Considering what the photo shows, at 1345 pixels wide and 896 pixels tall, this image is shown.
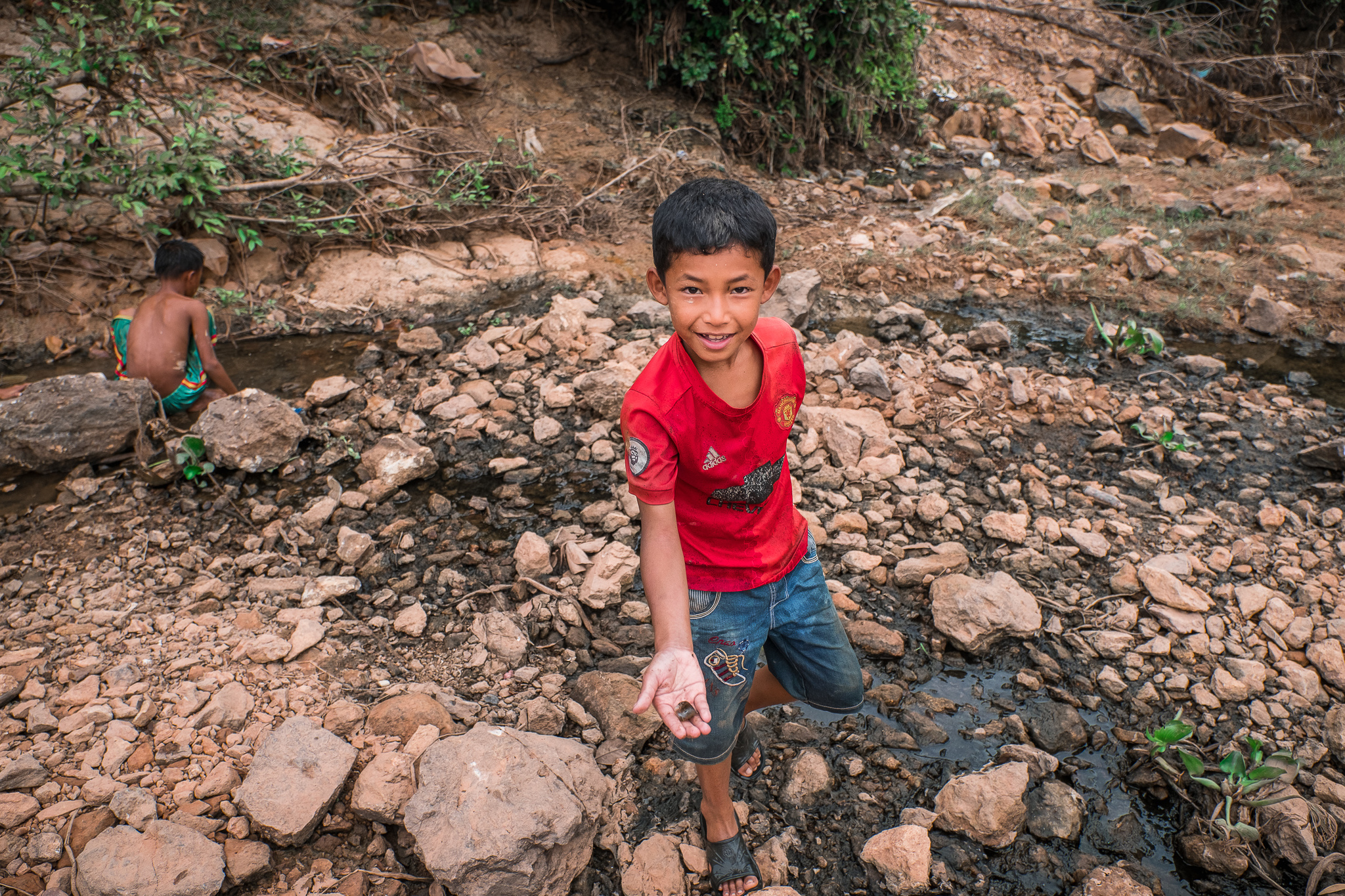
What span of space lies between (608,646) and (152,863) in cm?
117

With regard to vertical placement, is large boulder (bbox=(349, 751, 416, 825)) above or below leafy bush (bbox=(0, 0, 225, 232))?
below

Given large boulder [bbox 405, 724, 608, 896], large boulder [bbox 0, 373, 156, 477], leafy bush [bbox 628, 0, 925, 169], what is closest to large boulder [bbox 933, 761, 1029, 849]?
large boulder [bbox 405, 724, 608, 896]

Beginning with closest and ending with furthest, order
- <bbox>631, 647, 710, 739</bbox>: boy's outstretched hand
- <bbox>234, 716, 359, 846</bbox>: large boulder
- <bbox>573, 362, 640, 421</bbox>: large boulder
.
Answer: <bbox>631, 647, 710, 739</bbox>: boy's outstretched hand, <bbox>234, 716, 359, 846</bbox>: large boulder, <bbox>573, 362, 640, 421</bbox>: large boulder

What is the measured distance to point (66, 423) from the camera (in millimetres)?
2980

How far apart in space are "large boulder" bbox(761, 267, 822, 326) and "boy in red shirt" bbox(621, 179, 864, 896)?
2.37 metres

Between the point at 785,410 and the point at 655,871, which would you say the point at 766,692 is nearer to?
the point at 655,871

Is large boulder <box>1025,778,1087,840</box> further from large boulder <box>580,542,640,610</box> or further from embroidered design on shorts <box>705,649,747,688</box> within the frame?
large boulder <box>580,542,640,610</box>

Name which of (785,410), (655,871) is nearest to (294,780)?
(655,871)

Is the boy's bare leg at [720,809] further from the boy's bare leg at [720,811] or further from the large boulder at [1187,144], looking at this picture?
the large boulder at [1187,144]

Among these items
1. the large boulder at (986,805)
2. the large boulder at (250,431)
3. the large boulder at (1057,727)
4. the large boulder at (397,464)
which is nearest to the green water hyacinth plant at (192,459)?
the large boulder at (250,431)

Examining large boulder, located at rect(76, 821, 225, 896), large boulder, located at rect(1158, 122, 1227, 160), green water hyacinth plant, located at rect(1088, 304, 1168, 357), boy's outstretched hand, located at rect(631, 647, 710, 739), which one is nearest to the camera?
boy's outstretched hand, located at rect(631, 647, 710, 739)

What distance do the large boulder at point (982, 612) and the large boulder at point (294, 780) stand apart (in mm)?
1718

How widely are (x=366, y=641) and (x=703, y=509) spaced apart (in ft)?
4.27

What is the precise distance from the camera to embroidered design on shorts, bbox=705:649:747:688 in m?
1.54
